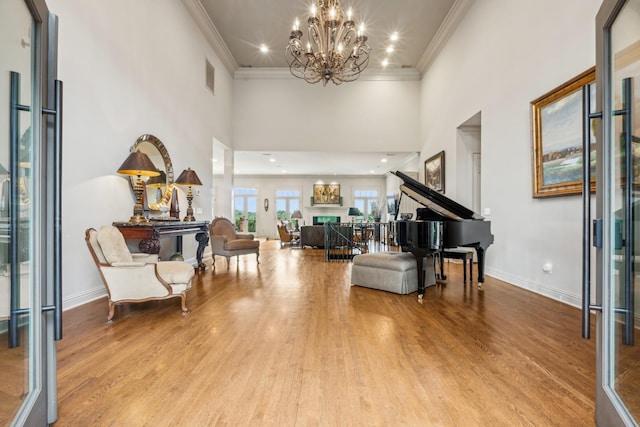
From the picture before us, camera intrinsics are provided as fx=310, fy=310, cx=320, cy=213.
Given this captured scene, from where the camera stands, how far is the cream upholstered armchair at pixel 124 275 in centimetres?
291

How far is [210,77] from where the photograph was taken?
6781 mm

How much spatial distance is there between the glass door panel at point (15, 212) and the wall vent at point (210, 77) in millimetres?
5922

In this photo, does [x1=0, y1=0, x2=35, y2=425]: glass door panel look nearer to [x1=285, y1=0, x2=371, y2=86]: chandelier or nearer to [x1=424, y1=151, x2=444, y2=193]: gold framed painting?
[x1=285, y1=0, x2=371, y2=86]: chandelier

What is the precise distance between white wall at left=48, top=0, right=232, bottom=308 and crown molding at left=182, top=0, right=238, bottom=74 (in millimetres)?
194

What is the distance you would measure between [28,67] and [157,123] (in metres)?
3.85

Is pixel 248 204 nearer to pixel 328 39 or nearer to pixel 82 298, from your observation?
pixel 328 39

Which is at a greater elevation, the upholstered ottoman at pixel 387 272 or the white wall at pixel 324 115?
the white wall at pixel 324 115

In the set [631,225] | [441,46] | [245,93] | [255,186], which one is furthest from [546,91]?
[255,186]

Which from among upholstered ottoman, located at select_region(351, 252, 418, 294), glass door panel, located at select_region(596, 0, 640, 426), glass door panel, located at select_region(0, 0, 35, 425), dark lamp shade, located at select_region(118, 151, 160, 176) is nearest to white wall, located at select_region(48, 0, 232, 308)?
dark lamp shade, located at select_region(118, 151, 160, 176)

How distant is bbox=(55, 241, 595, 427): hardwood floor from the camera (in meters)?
1.54

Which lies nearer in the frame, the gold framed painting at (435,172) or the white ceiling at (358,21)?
the white ceiling at (358,21)

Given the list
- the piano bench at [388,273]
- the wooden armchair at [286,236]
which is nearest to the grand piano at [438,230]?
the piano bench at [388,273]

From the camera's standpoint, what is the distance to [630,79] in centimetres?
128

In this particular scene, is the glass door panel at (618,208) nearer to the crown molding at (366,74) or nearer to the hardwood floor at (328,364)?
the hardwood floor at (328,364)
